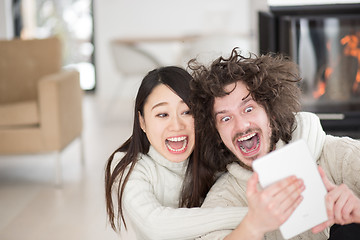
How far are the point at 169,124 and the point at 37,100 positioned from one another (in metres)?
2.33

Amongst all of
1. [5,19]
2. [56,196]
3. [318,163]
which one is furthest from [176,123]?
[5,19]

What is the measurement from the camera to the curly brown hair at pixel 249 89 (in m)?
1.71

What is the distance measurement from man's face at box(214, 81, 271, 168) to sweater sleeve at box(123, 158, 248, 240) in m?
0.16

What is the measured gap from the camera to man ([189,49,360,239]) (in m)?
1.69

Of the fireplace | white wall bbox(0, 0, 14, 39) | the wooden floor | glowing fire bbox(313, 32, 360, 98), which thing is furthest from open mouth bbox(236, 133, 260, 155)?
white wall bbox(0, 0, 14, 39)

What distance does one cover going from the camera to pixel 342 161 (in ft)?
5.57

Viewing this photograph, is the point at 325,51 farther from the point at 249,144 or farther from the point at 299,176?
the point at 299,176

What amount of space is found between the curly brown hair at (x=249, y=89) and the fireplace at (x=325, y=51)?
5.17 feet

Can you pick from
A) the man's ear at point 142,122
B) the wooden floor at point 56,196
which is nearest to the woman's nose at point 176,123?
the man's ear at point 142,122

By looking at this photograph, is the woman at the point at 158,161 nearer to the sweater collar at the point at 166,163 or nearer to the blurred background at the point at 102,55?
the sweater collar at the point at 166,163

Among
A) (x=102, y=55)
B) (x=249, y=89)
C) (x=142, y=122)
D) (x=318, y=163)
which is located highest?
(x=249, y=89)

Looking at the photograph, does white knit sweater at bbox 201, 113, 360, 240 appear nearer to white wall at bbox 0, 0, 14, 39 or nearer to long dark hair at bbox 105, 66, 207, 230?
long dark hair at bbox 105, 66, 207, 230

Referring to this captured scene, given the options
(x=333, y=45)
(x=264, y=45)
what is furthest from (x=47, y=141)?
(x=333, y=45)

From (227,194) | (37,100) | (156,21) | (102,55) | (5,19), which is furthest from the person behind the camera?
(5,19)
